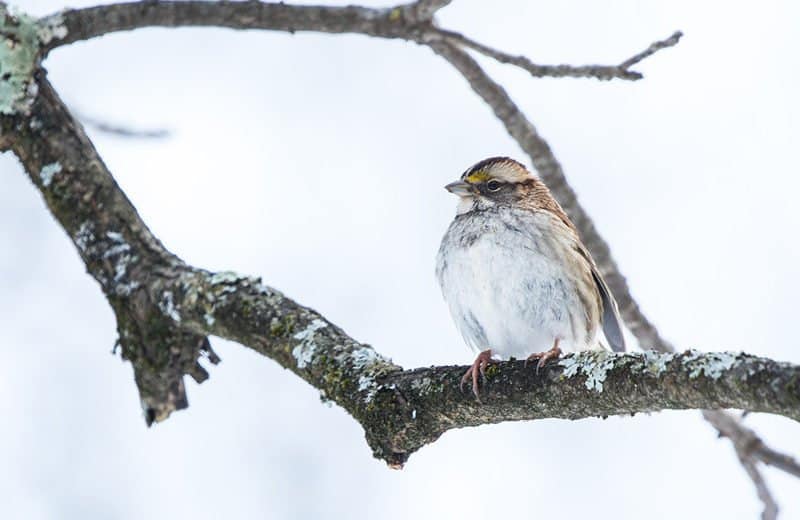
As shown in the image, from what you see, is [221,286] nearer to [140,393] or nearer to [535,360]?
[140,393]

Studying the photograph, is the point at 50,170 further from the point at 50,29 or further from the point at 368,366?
Answer: the point at 368,366

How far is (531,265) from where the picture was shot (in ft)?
18.3

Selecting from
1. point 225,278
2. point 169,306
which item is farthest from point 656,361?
point 169,306

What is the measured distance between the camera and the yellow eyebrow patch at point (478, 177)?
21.4ft

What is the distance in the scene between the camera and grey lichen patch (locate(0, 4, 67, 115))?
14.3 feet

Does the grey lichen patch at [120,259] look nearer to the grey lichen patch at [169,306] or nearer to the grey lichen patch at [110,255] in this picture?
the grey lichen patch at [110,255]

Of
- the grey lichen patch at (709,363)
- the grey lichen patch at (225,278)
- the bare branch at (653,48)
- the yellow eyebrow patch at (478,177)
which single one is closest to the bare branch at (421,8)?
the bare branch at (653,48)

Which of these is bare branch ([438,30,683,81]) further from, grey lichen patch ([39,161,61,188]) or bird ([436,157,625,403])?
grey lichen patch ([39,161,61,188])

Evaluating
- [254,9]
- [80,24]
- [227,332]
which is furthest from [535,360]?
[80,24]

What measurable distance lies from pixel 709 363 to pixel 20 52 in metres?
3.16

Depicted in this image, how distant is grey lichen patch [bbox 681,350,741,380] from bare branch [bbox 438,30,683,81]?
5.90 ft

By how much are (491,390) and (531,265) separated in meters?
2.12

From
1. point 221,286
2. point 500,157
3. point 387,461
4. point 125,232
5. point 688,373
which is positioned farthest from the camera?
point 500,157

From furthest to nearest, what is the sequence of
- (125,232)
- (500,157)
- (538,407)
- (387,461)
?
(500,157) < (125,232) < (387,461) < (538,407)
